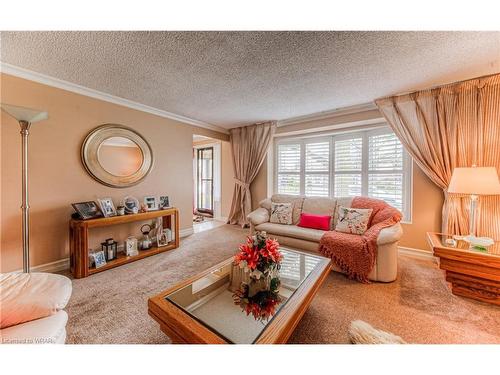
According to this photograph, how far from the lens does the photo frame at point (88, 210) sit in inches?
91.2

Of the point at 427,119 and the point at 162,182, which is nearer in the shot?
the point at 427,119

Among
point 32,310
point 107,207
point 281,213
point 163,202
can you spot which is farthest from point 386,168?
point 107,207

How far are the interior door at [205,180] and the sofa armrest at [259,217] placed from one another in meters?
2.61

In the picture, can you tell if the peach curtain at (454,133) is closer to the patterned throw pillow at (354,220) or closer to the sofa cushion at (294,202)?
the patterned throw pillow at (354,220)

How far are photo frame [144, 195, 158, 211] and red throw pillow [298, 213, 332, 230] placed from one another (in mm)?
2427

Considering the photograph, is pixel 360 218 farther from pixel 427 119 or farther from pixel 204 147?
pixel 204 147

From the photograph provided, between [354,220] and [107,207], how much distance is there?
3337mm

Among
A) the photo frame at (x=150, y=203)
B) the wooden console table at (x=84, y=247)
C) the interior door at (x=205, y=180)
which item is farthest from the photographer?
the interior door at (x=205, y=180)

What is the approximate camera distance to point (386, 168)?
316 centimetres

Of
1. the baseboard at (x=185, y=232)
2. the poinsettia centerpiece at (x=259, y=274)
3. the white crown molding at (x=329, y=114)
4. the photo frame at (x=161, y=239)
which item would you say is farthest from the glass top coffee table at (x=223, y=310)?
the white crown molding at (x=329, y=114)
